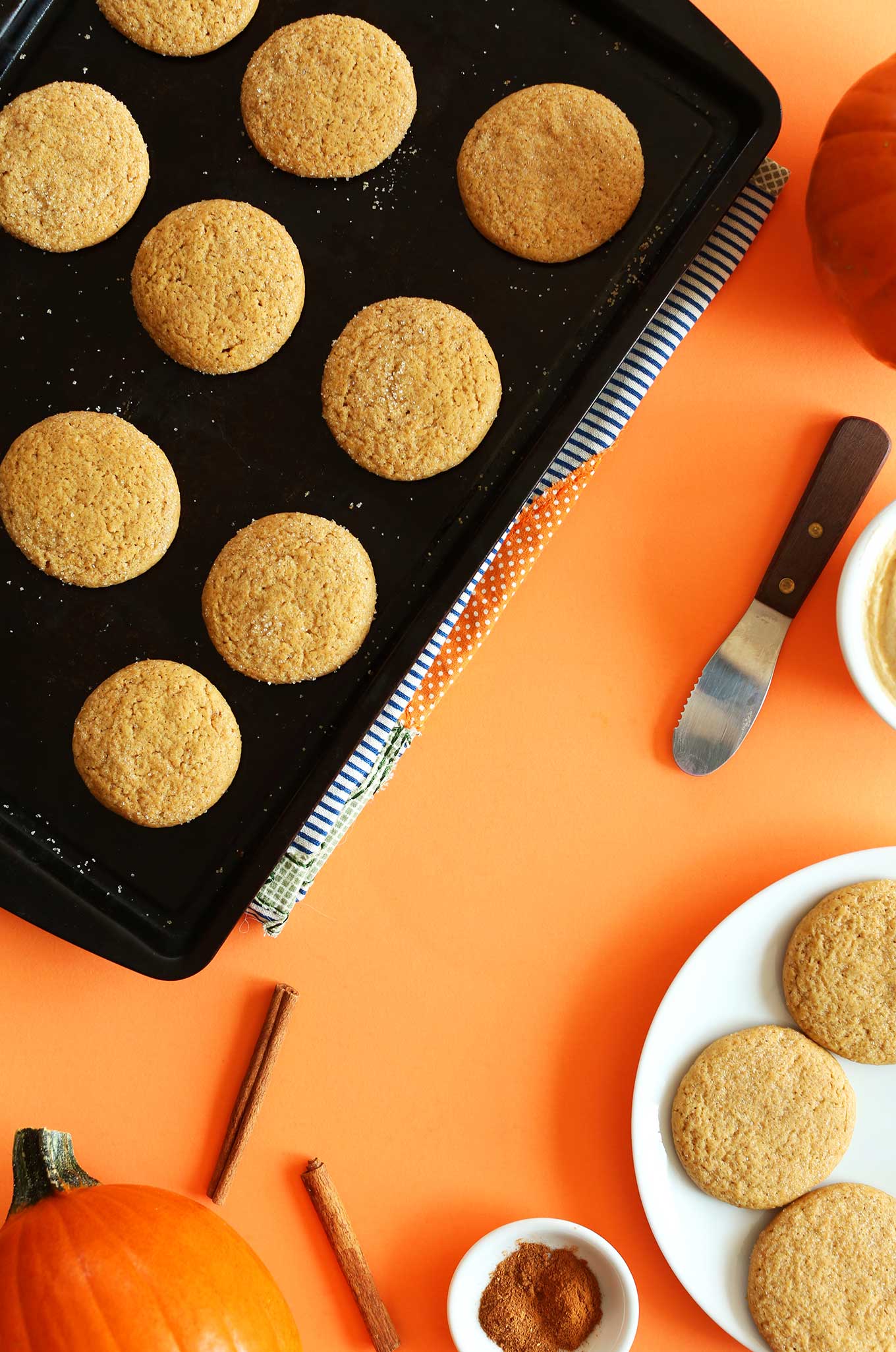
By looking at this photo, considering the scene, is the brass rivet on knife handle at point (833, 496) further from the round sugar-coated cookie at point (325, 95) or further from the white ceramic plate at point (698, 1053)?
the round sugar-coated cookie at point (325, 95)

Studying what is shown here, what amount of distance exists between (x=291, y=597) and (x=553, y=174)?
63cm

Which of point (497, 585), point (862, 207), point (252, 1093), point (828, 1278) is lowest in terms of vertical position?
point (252, 1093)

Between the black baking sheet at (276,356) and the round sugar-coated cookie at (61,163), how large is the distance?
3 centimetres

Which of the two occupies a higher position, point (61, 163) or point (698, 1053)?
point (61, 163)

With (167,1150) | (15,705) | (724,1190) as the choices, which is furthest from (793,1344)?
(15,705)

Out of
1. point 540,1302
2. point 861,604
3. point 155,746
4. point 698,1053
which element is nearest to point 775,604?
point 861,604

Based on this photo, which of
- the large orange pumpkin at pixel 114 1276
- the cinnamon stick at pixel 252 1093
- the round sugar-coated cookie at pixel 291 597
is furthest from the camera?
the cinnamon stick at pixel 252 1093

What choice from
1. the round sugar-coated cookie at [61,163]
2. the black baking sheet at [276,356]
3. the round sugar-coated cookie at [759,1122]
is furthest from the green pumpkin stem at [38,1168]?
the round sugar-coated cookie at [61,163]

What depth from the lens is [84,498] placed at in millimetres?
1354

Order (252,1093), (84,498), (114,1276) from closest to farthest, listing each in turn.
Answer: (114,1276) → (84,498) → (252,1093)

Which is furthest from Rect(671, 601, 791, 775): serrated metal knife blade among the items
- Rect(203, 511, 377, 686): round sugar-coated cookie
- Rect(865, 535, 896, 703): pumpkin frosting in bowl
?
Rect(203, 511, 377, 686): round sugar-coated cookie

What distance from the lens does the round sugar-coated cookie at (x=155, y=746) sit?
134 centimetres

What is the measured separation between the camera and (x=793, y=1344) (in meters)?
1.37

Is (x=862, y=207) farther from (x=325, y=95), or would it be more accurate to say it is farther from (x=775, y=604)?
(x=325, y=95)
